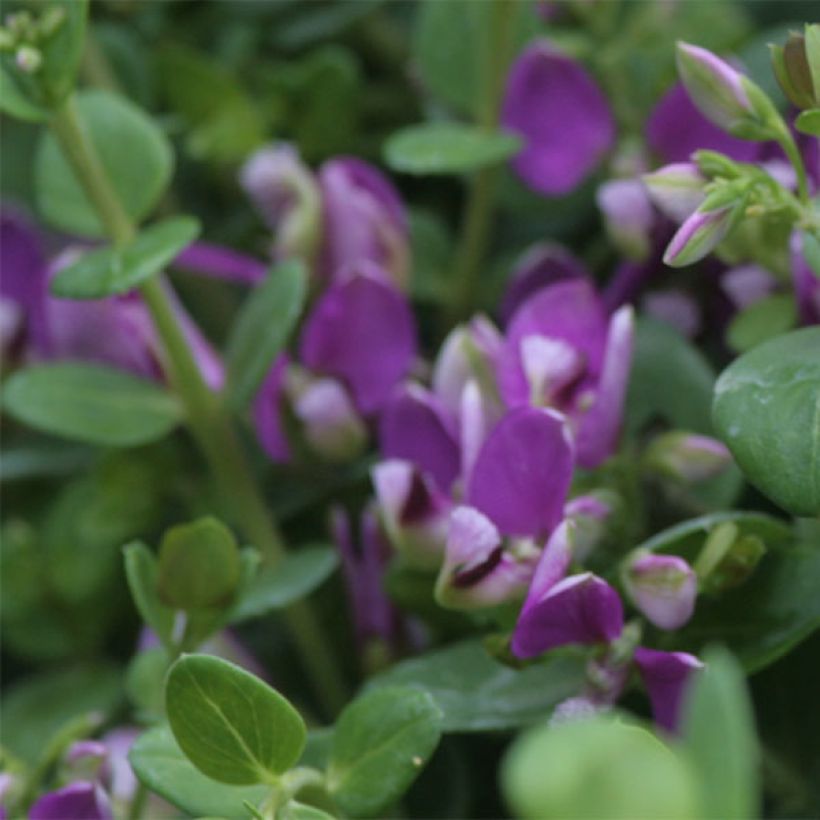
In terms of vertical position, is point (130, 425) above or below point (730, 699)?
below

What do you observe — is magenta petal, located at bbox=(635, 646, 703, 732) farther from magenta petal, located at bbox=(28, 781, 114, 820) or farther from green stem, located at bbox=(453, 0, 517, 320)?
green stem, located at bbox=(453, 0, 517, 320)

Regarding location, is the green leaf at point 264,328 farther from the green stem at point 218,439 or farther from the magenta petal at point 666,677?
the magenta petal at point 666,677

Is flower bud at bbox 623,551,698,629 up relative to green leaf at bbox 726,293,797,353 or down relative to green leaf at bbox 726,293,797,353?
down

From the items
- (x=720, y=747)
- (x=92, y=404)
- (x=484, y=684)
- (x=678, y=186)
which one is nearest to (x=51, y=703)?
(x=92, y=404)

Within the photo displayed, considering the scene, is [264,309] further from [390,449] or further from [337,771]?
[337,771]

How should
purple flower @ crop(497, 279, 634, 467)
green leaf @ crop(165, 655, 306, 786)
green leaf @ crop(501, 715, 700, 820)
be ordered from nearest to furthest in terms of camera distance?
green leaf @ crop(501, 715, 700, 820), green leaf @ crop(165, 655, 306, 786), purple flower @ crop(497, 279, 634, 467)

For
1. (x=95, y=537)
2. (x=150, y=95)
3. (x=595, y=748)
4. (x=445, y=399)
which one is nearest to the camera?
(x=595, y=748)

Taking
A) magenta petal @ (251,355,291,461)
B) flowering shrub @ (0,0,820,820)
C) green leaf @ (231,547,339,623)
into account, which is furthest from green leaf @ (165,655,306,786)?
magenta petal @ (251,355,291,461)

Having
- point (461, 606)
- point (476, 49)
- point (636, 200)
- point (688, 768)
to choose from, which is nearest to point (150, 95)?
point (476, 49)
